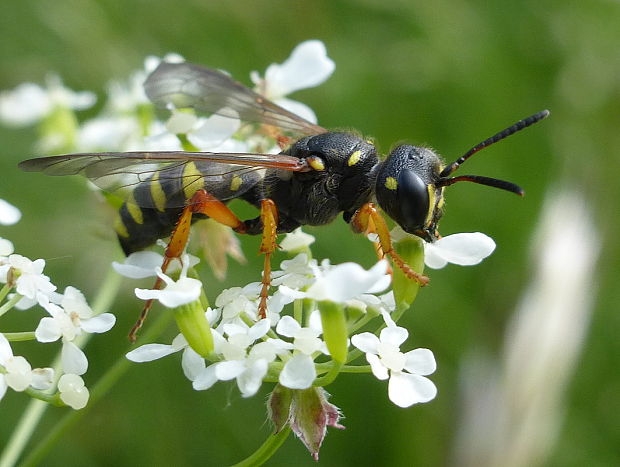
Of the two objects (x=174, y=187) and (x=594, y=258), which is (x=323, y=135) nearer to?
(x=174, y=187)

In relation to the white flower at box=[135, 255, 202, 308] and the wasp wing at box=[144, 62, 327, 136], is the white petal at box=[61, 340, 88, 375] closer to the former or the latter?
the white flower at box=[135, 255, 202, 308]

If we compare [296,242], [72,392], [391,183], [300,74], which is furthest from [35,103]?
[72,392]

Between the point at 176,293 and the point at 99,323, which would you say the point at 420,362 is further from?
the point at 99,323

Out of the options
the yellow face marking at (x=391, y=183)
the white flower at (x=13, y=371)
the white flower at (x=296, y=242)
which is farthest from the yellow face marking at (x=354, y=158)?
the white flower at (x=13, y=371)

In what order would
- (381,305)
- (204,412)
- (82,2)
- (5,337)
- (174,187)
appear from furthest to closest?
(82,2), (204,412), (174,187), (381,305), (5,337)

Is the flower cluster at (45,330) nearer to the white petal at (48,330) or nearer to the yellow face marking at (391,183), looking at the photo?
the white petal at (48,330)

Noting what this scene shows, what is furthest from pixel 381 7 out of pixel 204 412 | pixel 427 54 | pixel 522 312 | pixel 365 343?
pixel 365 343
